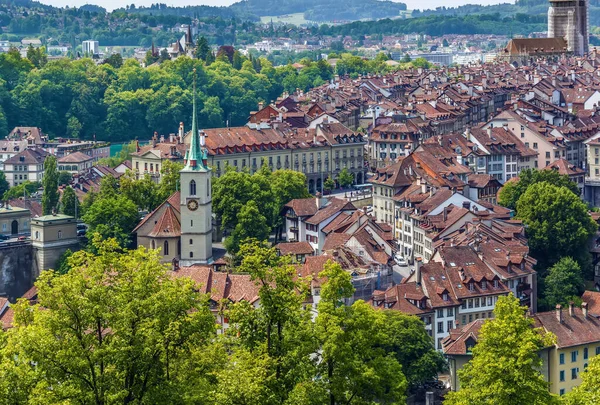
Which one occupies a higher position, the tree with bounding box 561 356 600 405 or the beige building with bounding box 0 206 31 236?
the tree with bounding box 561 356 600 405

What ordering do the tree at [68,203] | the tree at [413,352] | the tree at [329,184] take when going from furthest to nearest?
1. the tree at [329,184]
2. the tree at [68,203]
3. the tree at [413,352]

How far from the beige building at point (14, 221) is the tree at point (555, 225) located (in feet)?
111

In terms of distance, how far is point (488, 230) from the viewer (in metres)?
89.4

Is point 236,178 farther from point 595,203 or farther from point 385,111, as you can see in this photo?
point 385,111

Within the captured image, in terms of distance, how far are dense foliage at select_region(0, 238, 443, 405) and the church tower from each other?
38.2 m

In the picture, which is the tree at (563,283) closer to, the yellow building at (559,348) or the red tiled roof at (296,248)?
the yellow building at (559,348)

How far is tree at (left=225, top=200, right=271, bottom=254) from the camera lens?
92000 mm

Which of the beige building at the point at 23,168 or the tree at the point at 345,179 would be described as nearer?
the tree at the point at 345,179

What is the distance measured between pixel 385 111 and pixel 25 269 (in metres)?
70.3

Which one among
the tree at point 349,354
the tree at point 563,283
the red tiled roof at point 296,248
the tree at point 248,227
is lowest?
the tree at point 563,283

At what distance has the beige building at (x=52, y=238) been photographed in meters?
92.3

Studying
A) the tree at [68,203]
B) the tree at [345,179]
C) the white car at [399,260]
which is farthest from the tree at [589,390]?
the tree at [345,179]

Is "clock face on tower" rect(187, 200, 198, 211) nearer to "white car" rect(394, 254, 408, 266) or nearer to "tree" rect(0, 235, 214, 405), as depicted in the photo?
"white car" rect(394, 254, 408, 266)

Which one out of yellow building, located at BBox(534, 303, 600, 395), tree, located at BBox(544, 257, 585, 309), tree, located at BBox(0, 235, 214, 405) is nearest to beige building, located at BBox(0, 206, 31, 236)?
tree, located at BBox(544, 257, 585, 309)
